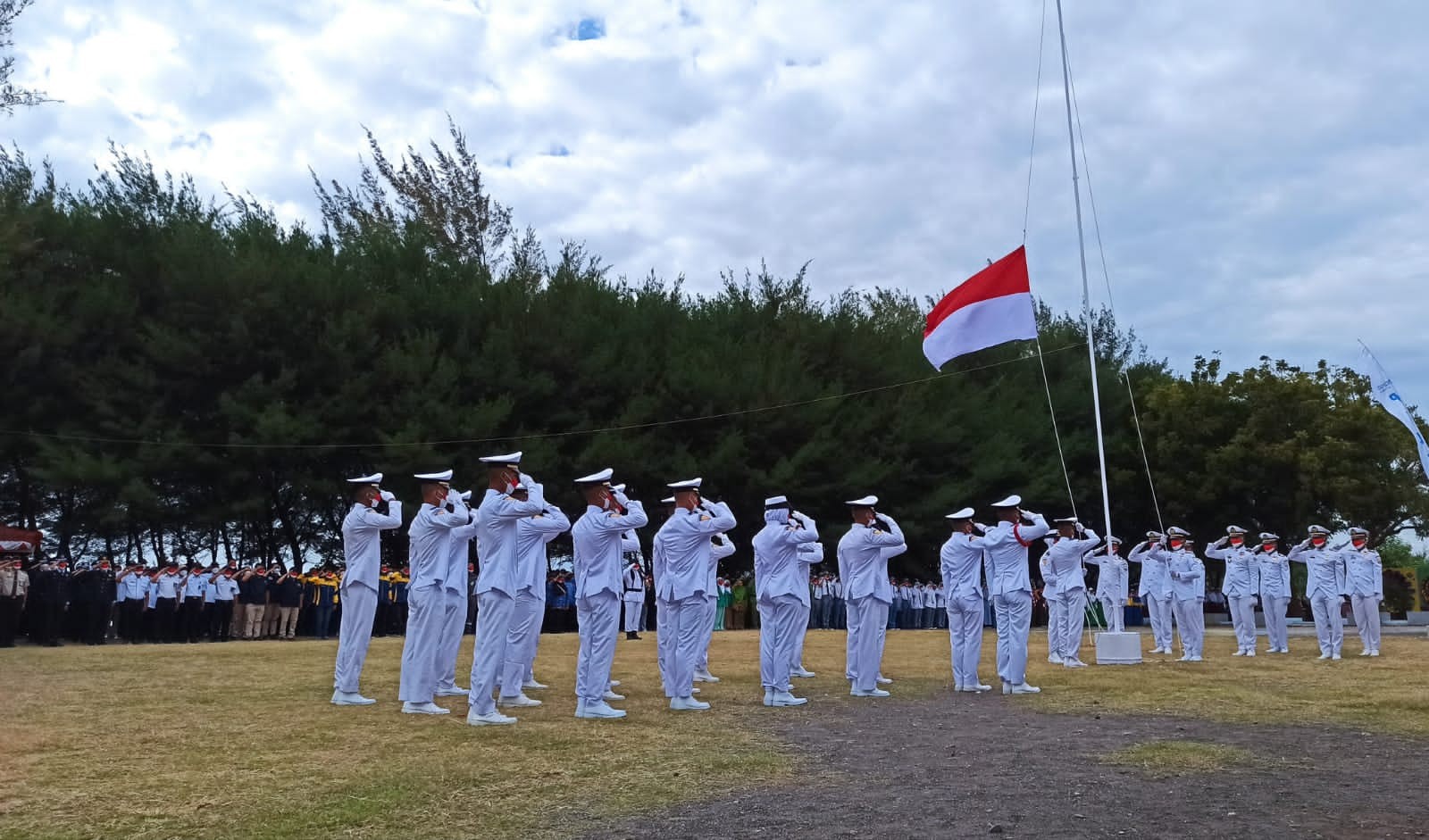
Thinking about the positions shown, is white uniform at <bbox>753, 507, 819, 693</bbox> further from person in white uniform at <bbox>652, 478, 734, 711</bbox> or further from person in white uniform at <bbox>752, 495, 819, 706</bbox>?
person in white uniform at <bbox>652, 478, 734, 711</bbox>

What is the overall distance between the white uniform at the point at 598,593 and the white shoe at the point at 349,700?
2020 millimetres

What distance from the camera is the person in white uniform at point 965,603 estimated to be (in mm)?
12625

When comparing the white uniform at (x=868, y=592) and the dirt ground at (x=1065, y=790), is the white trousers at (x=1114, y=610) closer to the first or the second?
the white uniform at (x=868, y=592)

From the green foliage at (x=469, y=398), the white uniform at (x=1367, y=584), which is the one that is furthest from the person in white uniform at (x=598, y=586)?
the green foliage at (x=469, y=398)

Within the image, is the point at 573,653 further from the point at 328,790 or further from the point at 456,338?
the point at 456,338

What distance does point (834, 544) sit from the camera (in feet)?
111

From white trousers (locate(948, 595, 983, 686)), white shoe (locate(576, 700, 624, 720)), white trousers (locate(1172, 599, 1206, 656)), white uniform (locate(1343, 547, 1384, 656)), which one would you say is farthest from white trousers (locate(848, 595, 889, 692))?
white uniform (locate(1343, 547, 1384, 656))

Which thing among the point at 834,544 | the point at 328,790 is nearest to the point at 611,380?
the point at 834,544

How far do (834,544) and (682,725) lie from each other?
24.6 metres

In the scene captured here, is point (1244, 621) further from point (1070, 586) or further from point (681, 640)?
point (681, 640)

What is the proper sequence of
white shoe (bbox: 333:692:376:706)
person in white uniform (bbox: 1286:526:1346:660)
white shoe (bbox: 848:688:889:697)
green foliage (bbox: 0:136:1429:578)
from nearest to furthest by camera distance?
white shoe (bbox: 333:692:376:706) → white shoe (bbox: 848:688:889:697) → person in white uniform (bbox: 1286:526:1346:660) → green foliage (bbox: 0:136:1429:578)

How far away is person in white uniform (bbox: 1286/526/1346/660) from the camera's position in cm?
1753

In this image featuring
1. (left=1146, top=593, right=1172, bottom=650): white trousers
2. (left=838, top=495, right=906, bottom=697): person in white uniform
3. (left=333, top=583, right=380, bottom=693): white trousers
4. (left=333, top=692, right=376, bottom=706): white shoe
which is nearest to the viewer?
(left=333, top=692, right=376, bottom=706): white shoe

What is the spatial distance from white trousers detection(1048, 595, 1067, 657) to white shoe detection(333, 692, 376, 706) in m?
10.2
